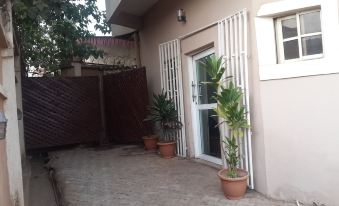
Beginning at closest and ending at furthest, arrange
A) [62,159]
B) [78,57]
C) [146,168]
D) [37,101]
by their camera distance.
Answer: [146,168], [62,159], [37,101], [78,57]

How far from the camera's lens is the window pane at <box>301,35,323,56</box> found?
390 cm

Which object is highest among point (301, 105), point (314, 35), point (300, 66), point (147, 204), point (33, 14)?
point (33, 14)

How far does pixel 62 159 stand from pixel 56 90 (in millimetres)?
2161

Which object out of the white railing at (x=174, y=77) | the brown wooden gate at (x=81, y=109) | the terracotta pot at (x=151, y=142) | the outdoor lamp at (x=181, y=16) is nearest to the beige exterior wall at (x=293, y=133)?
the outdoor lamp at (x=181, y=16)

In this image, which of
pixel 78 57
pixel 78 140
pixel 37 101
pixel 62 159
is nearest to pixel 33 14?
pixel 62 159

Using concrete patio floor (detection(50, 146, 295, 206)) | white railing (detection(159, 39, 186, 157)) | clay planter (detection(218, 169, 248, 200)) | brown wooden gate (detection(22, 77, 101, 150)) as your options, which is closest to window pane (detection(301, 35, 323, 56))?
clay planter (detection(218, 169, 248, 200))

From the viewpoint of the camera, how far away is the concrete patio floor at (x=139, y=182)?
14.7 feet

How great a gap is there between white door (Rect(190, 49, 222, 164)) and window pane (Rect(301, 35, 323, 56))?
2140 mm

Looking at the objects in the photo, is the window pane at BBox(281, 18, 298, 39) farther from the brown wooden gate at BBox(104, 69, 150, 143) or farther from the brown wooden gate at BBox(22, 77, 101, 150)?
the brown wooden gate at BBox(22, 77, 101, 150)

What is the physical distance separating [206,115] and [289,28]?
2454mm

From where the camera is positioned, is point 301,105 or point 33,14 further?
point 33,14

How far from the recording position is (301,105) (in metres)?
3.95

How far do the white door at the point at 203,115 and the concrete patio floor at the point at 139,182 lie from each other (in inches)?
12.1

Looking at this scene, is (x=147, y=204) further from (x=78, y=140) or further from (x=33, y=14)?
(x=78, y=140)
